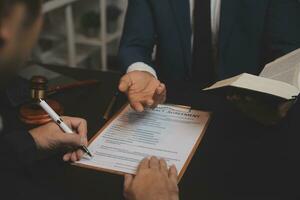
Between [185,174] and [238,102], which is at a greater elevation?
[238,102]

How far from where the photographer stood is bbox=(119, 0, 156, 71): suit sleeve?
155 cm

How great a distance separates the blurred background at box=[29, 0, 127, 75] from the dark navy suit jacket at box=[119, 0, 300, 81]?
0.77m

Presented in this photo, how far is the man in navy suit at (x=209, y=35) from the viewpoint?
150 cm

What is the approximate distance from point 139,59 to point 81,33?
1.32m

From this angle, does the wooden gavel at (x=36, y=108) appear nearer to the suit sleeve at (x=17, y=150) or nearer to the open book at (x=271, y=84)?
the suit sleeve at (x=17, y=150)

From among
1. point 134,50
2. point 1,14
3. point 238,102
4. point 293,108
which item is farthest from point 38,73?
Result: point 1,14

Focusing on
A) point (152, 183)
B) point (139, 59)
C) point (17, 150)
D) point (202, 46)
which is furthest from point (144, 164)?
point (202, 46)

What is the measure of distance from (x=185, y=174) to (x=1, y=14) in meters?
0.60

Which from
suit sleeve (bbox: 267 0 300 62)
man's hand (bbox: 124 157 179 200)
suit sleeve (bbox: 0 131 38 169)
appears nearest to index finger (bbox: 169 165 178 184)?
man's hand (bbox: 124 157 179 200)

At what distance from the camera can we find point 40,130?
3.39ft

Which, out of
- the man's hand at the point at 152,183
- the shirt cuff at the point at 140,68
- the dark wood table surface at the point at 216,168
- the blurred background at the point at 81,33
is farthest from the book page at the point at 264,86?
the blurred background at the point at 81,33

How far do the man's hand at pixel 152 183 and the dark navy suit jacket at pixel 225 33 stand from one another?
0.56 m

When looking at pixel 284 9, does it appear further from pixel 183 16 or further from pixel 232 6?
pixel 183 16

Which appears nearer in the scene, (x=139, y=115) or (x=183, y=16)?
(x=139, y=115)
